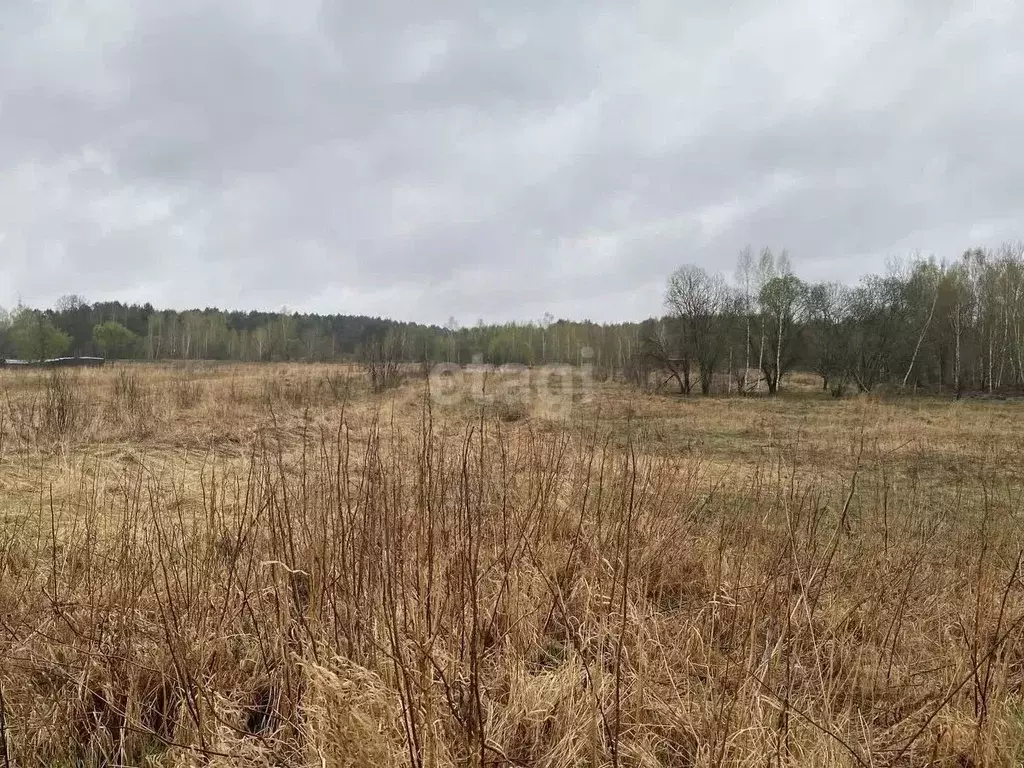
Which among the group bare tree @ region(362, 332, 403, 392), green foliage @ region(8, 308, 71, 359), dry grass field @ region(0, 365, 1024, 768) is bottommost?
dry grass field @ region(0, 365, 1024, 768)

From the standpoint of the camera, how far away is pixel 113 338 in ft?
167

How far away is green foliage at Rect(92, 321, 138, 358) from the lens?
50.1 m

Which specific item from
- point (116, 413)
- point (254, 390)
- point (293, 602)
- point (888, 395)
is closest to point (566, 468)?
point (293, 602)

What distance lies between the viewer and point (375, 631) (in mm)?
1943

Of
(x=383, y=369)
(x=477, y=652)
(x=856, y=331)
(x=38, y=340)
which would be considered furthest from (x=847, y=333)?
(x=38, y=340)

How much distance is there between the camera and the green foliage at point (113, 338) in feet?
164

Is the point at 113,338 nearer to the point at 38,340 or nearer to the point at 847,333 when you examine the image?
the point at 38,340

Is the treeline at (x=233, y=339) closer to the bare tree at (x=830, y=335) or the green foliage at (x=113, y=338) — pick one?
the green foliage at (x=113, y=338)

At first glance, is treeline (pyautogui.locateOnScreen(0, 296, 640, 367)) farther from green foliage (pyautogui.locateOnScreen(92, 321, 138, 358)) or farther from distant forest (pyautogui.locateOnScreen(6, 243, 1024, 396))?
distant forest (pyautogui.locateOnScreen(6, 243, 1024, 396))

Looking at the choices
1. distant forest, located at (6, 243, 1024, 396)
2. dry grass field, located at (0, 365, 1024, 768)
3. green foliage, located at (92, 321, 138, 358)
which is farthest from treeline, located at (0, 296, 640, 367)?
dry grass field, located at (0, 365, 1024, 768)

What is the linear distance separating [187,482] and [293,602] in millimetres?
5099

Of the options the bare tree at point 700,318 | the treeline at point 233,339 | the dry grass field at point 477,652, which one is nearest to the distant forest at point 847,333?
the bare tree at point 700,318

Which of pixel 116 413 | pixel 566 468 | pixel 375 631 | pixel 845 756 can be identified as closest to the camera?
pixel 845 756

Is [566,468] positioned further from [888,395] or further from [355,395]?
[888,395]
